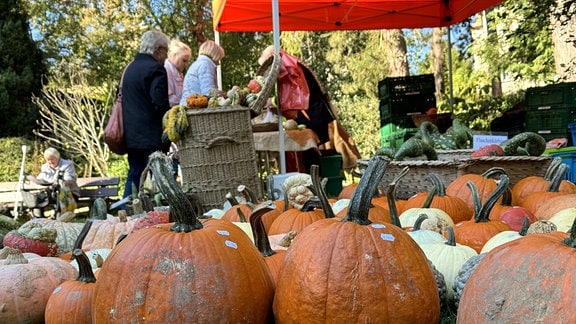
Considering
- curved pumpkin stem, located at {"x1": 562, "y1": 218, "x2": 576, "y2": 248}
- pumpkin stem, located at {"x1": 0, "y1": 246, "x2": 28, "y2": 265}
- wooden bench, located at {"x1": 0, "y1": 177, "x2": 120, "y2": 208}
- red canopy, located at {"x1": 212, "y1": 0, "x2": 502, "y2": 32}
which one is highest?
red canopy, located at {"x1": 212, "y1": 0, "x2": 502, "y2": 32}

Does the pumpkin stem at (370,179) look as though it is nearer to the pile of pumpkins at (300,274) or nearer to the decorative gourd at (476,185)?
the pile of pumpkins at (300,274)

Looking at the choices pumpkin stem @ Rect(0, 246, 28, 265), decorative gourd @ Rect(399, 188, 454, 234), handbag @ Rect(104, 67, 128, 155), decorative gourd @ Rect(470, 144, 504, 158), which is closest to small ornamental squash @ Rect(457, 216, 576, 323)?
decorative gourd @ Rect(399, 188, 454, 234)

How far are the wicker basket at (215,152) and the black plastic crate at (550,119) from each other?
14.4 feet

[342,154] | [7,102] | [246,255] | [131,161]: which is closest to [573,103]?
[342,154]

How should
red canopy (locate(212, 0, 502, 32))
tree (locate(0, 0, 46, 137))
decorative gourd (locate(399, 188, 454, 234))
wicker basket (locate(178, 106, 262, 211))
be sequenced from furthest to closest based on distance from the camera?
tree (locate(0, 0, 46, 137)) → red canopy (locate(212, 0, 502, 32)) → wicker basket (locate(178, 106, 262, 211)) → decorative gourd (locate(399, 188, 454, 234))

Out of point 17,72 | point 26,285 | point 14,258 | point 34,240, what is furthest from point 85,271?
point 17,72

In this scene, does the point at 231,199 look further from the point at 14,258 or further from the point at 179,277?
the point at 179,277

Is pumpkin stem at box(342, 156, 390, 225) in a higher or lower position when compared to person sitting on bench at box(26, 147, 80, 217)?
higher

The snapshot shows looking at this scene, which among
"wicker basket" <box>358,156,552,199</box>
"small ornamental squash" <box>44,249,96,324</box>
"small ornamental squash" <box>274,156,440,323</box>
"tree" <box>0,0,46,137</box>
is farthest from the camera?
"tree" <box>0,0,46,137</box>

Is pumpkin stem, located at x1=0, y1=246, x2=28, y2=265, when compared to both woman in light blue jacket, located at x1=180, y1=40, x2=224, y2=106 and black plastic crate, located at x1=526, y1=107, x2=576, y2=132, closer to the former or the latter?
woman in light blue jacket, located at x1=180, y1=40, x2=224, y2=106

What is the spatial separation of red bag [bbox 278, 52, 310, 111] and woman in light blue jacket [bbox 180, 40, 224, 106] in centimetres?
78

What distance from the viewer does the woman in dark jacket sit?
6004 mm

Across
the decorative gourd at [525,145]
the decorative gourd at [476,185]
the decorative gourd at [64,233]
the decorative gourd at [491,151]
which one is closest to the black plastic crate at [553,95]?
the decorative gourd at [525,145]

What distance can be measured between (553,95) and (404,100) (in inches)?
109
